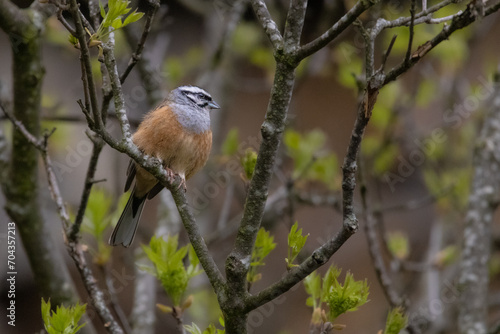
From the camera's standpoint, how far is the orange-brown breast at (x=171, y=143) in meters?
4.02

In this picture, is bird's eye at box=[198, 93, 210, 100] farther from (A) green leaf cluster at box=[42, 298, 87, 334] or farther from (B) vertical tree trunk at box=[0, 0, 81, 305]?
(A) green leaf cluster at box=[42, 298, 87, 334]

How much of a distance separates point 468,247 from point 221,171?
2.77 metres

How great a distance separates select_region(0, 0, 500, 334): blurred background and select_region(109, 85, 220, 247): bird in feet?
0.72

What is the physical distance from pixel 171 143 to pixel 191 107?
0.55 meters

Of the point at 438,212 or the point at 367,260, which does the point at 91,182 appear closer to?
the point at 438,212

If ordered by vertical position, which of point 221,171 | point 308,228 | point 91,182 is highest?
point 308,228

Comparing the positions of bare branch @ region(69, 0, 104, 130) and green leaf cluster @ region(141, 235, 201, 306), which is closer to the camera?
bare branch @ region(69, 0, 104, 130)

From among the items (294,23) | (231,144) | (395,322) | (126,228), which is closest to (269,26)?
(294,23)

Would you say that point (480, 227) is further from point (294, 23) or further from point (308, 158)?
point (294, 23)

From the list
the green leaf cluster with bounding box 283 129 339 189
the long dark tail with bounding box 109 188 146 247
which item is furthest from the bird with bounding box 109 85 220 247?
the green leaf cluster with bounding box 283 129 339 189

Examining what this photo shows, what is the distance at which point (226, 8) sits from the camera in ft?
18.1

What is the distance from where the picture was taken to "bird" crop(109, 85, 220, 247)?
12.9ft

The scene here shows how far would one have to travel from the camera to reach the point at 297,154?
16.4 feet

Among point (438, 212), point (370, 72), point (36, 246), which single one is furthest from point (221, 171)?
point (370, 72)
